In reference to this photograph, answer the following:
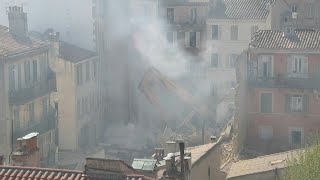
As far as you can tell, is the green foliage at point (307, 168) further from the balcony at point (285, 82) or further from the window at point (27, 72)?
the window at point (27, 72)

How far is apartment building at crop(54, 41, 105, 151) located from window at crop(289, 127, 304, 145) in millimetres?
18251

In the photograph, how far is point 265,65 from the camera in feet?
169

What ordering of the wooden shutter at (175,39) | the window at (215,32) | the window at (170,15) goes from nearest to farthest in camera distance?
the window at (215,32)
the wooden shutter at (175,39)
the window at (170,15)

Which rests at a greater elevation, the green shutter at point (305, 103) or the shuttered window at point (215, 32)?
the shuttered window at point (215, 32)

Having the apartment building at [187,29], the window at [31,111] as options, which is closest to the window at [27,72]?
the window at [31,111]

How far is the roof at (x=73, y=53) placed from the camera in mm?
58631

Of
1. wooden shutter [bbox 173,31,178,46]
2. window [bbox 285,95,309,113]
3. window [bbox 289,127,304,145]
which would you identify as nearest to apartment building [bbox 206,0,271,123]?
wooden shutter [bbox 173,31,178,46]

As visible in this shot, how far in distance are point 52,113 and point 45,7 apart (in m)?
17.8

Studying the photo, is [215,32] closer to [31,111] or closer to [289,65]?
[289,65]

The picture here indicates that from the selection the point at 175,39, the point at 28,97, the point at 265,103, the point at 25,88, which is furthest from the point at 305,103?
the point at 175,39

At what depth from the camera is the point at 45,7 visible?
222 feet

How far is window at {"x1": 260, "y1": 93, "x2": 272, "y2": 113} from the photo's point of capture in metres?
52.0

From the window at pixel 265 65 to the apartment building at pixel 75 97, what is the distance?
16209 mm

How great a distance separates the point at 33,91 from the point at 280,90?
1858cm
